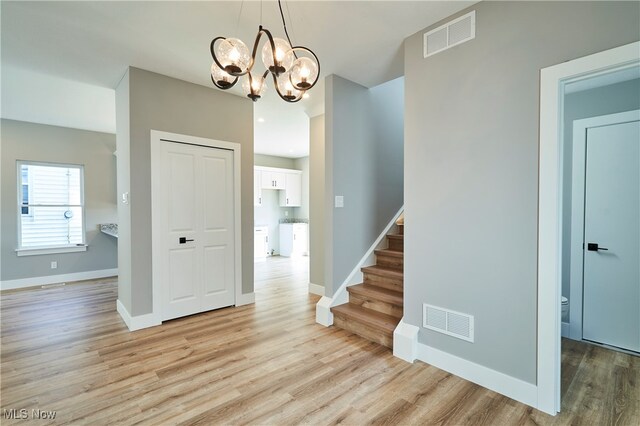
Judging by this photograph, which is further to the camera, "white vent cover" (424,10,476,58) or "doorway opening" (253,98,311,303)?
"doorway opening" (253,98,311,303)

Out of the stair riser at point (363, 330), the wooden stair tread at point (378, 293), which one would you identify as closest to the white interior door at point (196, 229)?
the stair riser at point (363, 330)

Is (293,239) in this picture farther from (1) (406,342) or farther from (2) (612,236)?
(2) (612,236)

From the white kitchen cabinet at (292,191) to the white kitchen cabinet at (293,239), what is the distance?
671 millimetres

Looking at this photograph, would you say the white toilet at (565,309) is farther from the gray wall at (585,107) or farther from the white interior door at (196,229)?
the white interior door at (196,229)

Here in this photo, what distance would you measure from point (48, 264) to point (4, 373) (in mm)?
3680

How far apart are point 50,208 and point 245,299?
14.0 ft

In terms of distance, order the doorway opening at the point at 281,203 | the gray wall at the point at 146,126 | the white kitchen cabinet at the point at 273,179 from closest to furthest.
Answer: the gray wall at the point at 146,126
the doorway opening at the point at 281,203
the white kitchen cabinet at the point at 273,179

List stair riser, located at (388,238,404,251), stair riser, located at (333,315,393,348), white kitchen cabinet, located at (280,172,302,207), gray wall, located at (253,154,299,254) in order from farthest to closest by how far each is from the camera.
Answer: white kitchen cabinet, located at (280,172,302,207) < gray wall, located at (253,154,299,254) < stair riser, located at (388,238,404,251) < stair riser, located at (333,315,393,348)

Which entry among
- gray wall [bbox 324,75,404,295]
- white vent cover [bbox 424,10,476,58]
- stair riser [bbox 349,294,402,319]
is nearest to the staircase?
stair riser [bbox 349,294,402,319]

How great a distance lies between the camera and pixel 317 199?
494 cm

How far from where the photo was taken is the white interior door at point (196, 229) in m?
3.45

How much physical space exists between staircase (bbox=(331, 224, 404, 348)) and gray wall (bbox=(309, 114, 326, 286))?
1.20m

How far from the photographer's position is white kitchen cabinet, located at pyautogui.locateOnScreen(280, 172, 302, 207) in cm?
820

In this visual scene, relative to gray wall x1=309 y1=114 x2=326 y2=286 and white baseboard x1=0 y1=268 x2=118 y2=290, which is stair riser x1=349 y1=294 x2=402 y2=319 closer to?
gray wall x1=309 y1=114 x2=326 y2=286
